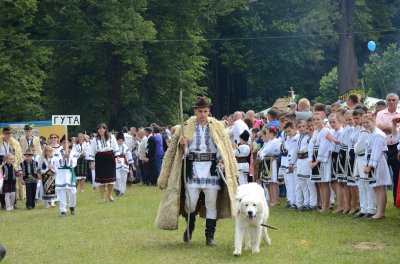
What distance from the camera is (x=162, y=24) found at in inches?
1854

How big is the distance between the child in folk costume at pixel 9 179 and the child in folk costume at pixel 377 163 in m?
11.2

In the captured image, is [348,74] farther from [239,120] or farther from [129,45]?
[239,120]

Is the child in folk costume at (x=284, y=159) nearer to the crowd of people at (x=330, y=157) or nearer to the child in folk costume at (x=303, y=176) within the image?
the crowd of people at (x=330, y=157)

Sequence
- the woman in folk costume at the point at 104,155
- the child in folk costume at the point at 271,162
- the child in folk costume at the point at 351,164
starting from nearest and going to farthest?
the child in folk costume at the point at 351,164 < the child in folk costume at the point at 271,162 < the woman in folk costume at the point at 104,155

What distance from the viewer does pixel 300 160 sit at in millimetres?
17594

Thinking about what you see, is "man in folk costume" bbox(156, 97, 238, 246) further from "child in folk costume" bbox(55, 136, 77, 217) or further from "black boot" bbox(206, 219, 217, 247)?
"child in folk costume" bbox(55, 136, 77, 217)

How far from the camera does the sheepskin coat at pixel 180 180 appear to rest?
1320 centimetres

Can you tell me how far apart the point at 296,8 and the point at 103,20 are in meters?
18.3

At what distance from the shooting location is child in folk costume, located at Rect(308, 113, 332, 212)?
55.2ft

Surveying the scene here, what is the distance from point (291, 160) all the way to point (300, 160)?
472 millimetres

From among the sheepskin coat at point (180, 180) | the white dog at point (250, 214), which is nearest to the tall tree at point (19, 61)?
the sheepskin coat at point (180, 180)

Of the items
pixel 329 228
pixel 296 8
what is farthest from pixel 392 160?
pixel 296 8

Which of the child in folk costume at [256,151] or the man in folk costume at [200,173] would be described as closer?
the man in folk costume at [200,173]

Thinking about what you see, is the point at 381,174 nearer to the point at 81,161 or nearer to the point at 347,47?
the point at 81,161
